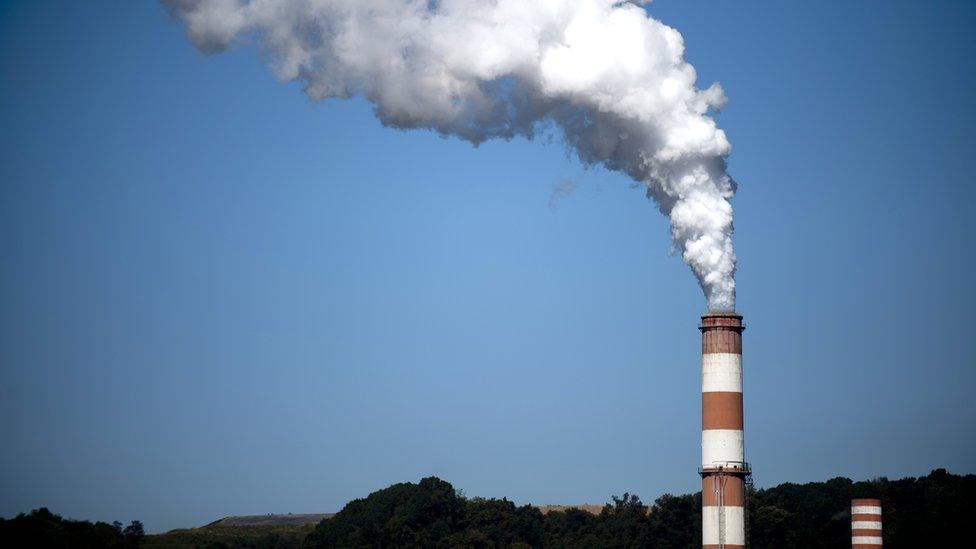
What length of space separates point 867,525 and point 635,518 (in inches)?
1744

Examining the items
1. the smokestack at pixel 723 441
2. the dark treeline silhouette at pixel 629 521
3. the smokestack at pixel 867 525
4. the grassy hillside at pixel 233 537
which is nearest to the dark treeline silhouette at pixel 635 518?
the dark treeline silhouette at pixel 629 521

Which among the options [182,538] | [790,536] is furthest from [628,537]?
[182,538]

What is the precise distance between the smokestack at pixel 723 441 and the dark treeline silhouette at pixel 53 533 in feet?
117

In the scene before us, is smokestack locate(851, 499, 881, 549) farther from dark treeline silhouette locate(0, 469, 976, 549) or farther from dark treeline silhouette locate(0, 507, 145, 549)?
dark treeline silhouette locate(0, 507, 145, 549)

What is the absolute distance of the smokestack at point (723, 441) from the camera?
6316 cm

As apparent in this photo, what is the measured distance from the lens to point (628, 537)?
113 meters

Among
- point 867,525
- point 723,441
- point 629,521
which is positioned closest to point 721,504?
point 723,441

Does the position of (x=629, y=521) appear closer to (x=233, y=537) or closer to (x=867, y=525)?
(x=233, y=537)

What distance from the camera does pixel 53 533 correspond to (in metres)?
73.3

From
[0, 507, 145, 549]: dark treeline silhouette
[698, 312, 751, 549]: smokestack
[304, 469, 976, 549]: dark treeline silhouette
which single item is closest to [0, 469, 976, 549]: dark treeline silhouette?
[304, 469, 976, 549]: dark treeline silhouette

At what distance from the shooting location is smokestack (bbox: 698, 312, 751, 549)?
6316cm

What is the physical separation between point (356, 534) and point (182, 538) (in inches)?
661

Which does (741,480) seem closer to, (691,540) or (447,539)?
(691,540)

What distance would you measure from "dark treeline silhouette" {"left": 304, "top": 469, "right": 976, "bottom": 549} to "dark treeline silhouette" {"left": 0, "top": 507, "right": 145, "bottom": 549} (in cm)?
3703
